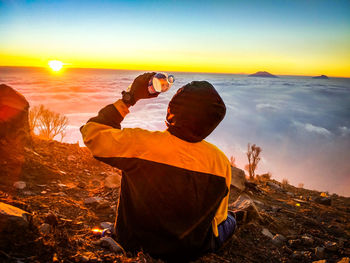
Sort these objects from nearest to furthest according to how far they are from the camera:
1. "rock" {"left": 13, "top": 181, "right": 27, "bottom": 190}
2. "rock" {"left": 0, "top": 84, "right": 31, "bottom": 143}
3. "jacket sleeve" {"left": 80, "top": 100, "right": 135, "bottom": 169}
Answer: "jacket sleeve" {"left": 80, "top": 100, "right": 135, "bottom": 169}, "rock" {"left": 13, "top": 181, "right": 27, "bottom": 190}, "rock" {"left": 0, "top": 84, "right": 31, "bottom": 143}

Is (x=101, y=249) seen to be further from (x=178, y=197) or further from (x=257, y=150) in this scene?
(x=257, y=150)

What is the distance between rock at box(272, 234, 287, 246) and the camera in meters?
3.32

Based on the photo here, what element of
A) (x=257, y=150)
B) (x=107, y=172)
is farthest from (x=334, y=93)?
(x=107, y=172)

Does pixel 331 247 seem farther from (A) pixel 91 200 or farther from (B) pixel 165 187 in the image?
(A) pixel 91 200

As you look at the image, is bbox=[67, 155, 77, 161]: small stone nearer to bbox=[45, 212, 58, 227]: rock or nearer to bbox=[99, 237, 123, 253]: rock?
bbox=[45, 212, 58, 227]: rock

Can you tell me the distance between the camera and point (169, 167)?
1.59 m

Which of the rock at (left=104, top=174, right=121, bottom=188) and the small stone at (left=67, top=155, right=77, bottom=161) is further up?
the small stone at (left=67, top=155, right=77, bottom=161)

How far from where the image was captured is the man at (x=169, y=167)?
1.53 metres

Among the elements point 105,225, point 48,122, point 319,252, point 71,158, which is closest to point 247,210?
point 319,252

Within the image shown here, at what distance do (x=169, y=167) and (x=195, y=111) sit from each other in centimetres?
46

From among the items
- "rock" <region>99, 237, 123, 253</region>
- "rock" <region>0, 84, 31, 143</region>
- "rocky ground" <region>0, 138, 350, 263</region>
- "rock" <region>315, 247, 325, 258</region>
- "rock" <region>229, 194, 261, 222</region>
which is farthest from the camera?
"rock" <region>0, 84, 31, 143</region>

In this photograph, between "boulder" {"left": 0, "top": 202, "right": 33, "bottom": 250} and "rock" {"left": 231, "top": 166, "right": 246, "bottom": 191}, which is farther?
"rock" {"left": 231, "top": 166, "right": 246, "bottom": 191}

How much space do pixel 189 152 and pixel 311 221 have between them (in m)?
4.27

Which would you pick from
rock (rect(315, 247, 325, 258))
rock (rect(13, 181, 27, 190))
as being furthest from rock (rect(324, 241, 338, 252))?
rock (rect(13, 181, 27, 190))
